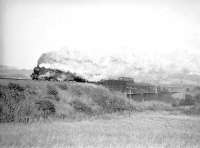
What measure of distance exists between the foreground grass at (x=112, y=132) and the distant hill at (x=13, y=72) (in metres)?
0.70

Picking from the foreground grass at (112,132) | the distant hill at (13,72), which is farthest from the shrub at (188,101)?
the distant hill at (13,72)

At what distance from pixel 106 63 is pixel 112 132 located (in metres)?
1.03

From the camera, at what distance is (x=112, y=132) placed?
3.88m

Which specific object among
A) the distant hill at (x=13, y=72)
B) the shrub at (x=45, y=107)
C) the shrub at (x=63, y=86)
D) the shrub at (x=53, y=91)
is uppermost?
the distant hill at (x=13, y=72)

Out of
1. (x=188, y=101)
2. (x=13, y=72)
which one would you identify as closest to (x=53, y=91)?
(x=13, y=72)

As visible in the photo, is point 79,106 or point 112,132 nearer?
point 112,132

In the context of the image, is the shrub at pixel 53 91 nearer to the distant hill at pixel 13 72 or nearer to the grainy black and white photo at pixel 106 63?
the grainy black and white photo at pixel 106 63

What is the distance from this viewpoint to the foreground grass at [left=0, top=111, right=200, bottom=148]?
3673mm

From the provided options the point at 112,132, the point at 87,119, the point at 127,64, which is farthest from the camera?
the point at 127,64

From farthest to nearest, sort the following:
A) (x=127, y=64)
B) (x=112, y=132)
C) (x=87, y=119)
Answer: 1. (x=127, y=64)
2. (x=87, y=119)
3. (x=112, y=132)

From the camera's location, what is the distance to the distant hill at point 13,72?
12.9 ft

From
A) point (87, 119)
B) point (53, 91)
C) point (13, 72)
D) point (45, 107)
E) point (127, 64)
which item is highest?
point (127, 64)

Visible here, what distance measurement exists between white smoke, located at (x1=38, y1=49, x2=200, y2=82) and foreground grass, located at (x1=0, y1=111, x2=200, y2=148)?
618 mm

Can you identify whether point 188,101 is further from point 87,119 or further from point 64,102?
point 64,102
